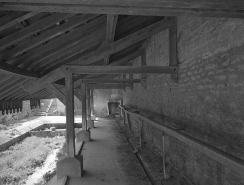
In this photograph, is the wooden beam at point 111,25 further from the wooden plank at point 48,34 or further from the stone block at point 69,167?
the stone block at point 69,167

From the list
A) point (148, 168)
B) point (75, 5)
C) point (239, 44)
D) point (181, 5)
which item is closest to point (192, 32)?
point (239, 44)

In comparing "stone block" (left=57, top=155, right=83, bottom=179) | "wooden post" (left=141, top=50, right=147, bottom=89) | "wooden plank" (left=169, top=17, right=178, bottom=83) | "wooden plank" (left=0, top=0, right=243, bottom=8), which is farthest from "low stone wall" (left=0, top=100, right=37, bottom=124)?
"wooden plank" (left=0, top=0, right=243, bottom=8)

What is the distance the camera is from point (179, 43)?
5004 millimetres

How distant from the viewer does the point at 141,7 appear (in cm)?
193

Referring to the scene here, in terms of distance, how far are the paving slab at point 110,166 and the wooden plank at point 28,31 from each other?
3.29m

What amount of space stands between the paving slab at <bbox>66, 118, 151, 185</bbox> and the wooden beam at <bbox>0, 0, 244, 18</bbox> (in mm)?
3936

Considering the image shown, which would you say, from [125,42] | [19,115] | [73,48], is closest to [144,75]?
[125,42]

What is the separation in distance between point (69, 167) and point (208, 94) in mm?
3670

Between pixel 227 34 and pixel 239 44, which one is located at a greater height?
pixel 227 34

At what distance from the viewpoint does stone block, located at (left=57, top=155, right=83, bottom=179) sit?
468cm

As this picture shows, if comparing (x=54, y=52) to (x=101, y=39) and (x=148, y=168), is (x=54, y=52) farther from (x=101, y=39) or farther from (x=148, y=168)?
(x=148, y=168)

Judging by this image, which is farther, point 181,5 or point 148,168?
point 148,168

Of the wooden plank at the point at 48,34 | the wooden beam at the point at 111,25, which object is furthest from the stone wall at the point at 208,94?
the wooden plank at the point at 48,34

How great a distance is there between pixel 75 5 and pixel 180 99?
3674mm
